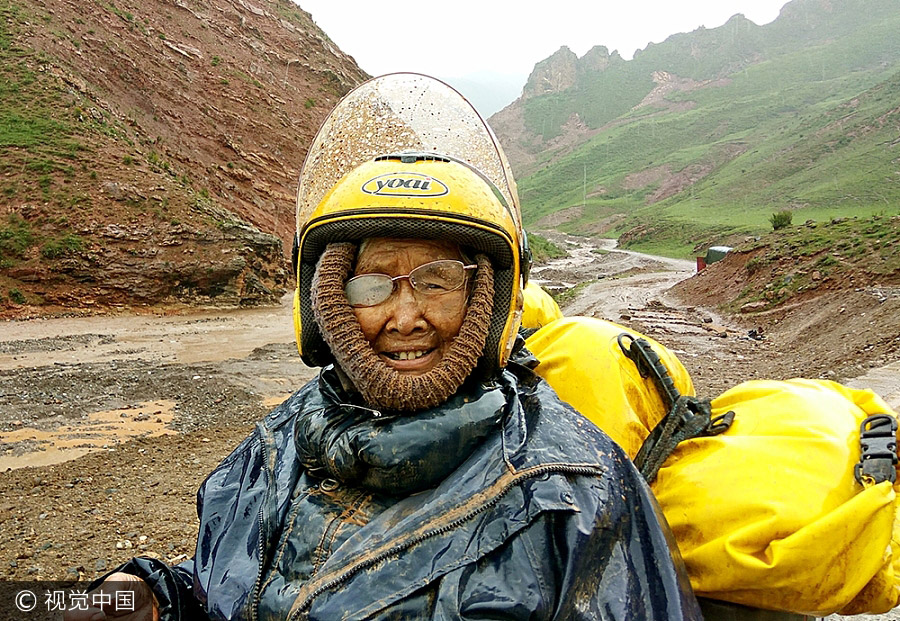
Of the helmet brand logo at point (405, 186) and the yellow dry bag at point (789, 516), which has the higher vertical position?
the helmet brand logo at point (405, 186)

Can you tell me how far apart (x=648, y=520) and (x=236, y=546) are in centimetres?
101

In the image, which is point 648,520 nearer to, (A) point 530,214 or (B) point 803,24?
(A) point 530,214

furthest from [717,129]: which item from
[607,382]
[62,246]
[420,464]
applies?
[420,464]

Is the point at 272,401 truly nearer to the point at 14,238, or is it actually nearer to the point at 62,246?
the point at 62,246

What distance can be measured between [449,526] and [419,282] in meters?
0.59

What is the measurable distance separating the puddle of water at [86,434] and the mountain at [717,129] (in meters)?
37.3

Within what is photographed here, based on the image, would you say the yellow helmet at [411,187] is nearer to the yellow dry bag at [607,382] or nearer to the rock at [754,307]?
the yellow dry bag at [607,382]

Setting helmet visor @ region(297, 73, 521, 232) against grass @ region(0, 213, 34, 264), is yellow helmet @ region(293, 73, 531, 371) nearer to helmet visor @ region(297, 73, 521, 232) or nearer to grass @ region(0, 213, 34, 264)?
helmet visor @ region(297, 73, 521, 232)

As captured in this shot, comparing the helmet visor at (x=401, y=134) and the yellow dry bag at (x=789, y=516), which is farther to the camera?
the helmet visor at (x=401, y=134)

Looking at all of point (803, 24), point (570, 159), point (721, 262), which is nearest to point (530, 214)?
point (570, 159)

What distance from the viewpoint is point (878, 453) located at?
5.42ft

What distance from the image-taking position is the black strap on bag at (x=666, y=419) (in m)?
1.94

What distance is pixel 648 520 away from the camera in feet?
4.96

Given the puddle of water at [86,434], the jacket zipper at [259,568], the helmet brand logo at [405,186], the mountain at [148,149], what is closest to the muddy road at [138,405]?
the puddle of water at [86,434]
